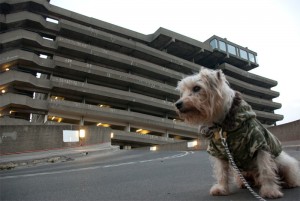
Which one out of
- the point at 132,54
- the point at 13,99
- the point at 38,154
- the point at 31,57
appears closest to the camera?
the point at 38,154

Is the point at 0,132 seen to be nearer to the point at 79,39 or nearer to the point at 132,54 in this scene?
the point at 79,39

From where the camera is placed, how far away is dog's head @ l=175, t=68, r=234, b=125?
3273 mm

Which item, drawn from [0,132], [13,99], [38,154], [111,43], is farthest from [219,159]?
[111,43]

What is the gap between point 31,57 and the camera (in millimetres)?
40125

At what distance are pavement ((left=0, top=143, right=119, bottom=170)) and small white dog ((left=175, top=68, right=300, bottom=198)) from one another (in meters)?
12.8

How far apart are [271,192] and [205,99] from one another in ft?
3.86

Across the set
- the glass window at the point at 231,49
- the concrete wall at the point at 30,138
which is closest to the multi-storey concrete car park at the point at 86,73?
the glass window at the point at 231,49

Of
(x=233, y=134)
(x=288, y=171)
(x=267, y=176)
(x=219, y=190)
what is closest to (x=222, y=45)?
(x=288, y=171)

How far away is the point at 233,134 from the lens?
321cm

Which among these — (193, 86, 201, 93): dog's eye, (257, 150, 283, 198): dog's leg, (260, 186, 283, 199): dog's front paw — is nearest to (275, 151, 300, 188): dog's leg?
(257, 150, 283, 198): dog's leg

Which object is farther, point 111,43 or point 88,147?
point 111,43

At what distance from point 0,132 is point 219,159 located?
19903 mm

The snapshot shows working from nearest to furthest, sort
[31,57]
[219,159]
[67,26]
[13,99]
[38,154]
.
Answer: [219,159]
[38,154]
[13,99]
[31,57]
[67,26]

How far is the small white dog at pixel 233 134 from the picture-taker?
316 cm
